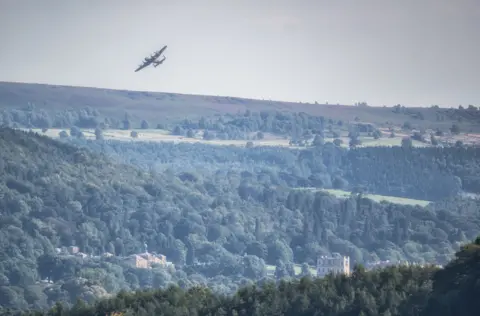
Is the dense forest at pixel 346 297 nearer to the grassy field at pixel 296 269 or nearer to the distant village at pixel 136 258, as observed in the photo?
the distant village at pixel 136 258

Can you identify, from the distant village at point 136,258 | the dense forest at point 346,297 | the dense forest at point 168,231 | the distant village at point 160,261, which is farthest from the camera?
the distant village at point 136,258

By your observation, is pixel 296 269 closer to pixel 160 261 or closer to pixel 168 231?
pixel 160 261

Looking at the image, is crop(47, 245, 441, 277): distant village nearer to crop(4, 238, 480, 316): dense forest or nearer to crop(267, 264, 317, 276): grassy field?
crop(267, 264, 317, 276): grassy field

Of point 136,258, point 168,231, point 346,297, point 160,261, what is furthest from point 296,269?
point 346,297

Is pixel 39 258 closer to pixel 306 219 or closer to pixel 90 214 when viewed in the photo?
pixel 90 214

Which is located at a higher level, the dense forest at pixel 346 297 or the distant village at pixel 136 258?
the dense forest at pixel 346 297

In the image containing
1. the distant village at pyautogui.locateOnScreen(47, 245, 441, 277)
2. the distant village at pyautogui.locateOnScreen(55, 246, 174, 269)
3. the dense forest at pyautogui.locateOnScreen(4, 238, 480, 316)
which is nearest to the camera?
the dense forest at pyautogui.locateOnScreen(4, 238, 480, 316)

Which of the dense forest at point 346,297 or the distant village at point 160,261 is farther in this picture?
the distant village at point 160,261

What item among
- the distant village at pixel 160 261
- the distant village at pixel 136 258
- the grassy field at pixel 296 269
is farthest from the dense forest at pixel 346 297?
the grassy field at pixel 296 269

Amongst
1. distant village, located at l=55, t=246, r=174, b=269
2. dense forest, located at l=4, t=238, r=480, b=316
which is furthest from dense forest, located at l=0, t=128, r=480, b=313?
dense forest, located at l=4, t=238, r=480, b=316
